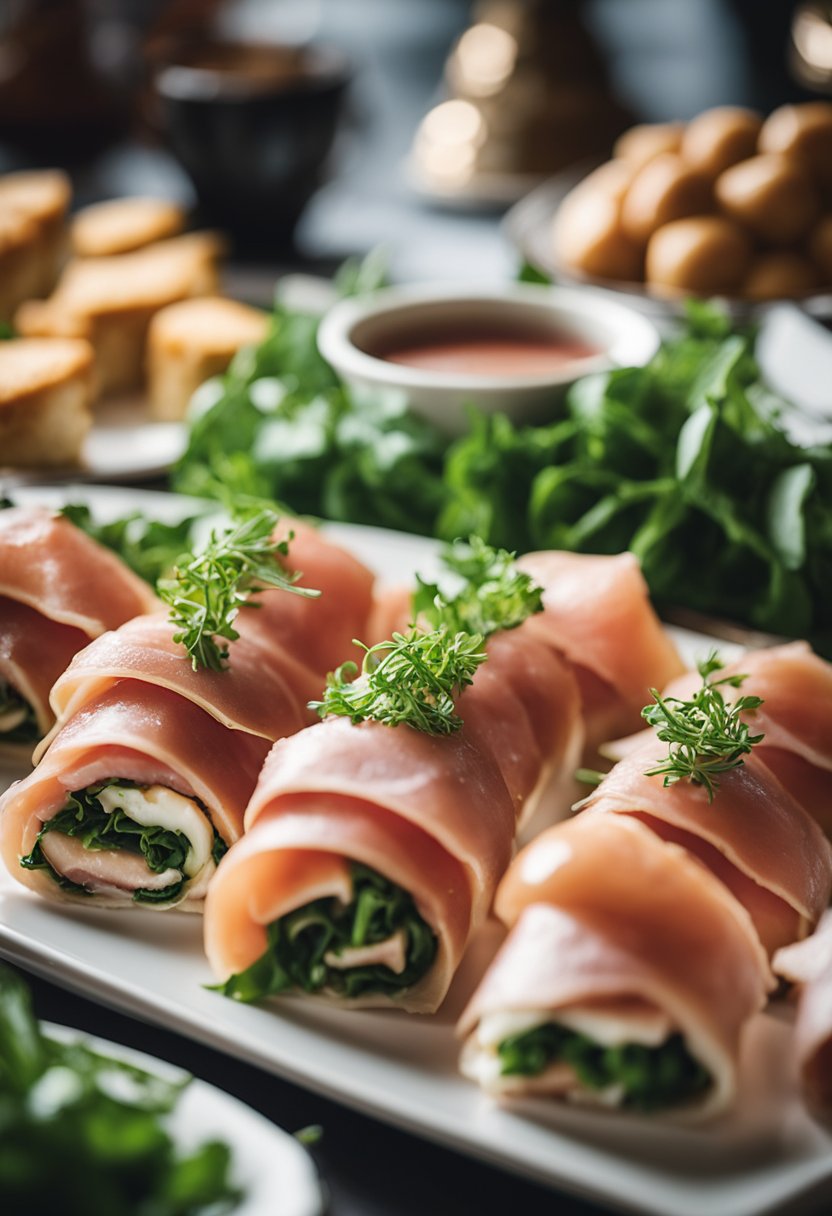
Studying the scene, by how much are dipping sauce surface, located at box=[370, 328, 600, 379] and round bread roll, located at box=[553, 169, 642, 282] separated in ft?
1.95

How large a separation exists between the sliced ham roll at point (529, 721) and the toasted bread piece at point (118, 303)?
177 centimetres

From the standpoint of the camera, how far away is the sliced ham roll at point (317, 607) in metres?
1.94

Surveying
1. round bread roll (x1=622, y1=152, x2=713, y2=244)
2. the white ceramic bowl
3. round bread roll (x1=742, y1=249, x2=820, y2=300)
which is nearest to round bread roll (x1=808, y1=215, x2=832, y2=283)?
round bread roll (x1=742, y1=249, x2=820, y2=300)

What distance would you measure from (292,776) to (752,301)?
85.4 inches

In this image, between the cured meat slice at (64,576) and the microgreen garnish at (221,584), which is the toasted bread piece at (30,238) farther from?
the microgreen garnish at (221,584)

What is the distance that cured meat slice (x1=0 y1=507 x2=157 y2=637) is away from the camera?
1982 millimetres

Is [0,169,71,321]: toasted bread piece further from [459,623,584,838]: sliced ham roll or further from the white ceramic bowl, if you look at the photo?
[459,623,584,838]: sliced ham roll

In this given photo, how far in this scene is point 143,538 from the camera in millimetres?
2377

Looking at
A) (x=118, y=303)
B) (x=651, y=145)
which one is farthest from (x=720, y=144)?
(x=118, y=303)

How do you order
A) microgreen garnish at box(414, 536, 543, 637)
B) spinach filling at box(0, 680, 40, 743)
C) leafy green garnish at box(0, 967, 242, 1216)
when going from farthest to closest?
spinach filling at box(0, 680, 40, 743), microgreen garnish at box(414, 536, 543, 637), leafy green garnish at box(0, 967, 242, 1216)

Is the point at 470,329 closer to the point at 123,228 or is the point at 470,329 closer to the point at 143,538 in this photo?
the point at 143,538

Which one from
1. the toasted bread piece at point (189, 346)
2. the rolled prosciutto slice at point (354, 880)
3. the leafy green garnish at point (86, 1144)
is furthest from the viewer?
the toasted bread piece at point (189, 346)

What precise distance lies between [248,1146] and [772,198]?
2.68 meters

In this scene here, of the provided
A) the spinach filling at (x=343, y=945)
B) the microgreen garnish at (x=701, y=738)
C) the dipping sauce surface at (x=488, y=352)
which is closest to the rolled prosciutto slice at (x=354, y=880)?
the spinach filling at (x=343, y=945)
